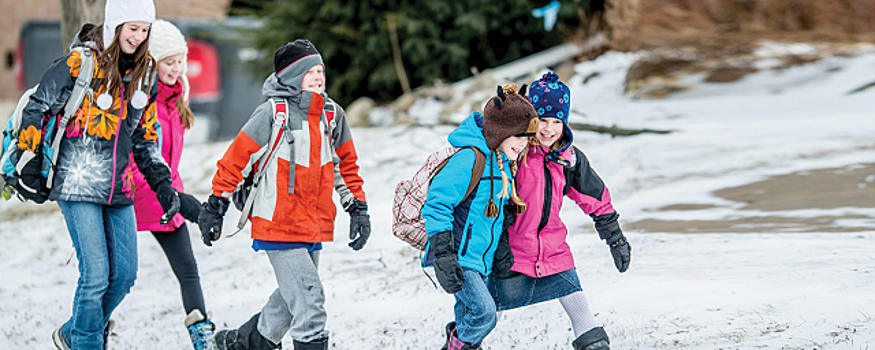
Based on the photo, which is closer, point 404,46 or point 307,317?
point 307,317

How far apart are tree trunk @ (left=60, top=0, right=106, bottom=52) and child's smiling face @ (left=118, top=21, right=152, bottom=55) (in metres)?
2.93

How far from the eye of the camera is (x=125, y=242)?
370 centimetres

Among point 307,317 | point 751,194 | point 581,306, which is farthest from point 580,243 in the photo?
point 307,317

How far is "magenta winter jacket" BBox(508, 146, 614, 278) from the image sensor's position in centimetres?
331

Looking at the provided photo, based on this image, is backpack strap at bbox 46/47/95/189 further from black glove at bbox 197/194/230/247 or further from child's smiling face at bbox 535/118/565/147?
child's smiling face at bbox 535/118/565/147

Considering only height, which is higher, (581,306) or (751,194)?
(581,306)

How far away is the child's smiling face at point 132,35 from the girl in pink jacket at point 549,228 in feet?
5.82

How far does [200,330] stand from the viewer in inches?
159

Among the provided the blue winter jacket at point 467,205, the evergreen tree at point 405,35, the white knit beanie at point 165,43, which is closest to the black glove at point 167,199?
the white knit beanie at point 165,43

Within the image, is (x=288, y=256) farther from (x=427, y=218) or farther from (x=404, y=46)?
(x=404, y=46)

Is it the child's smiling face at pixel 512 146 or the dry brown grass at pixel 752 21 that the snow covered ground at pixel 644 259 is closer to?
the child's smiling face at pixel 512 146

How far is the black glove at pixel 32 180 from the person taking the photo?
3457mm

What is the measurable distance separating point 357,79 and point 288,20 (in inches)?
48.6

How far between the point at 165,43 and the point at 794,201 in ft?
15.7
